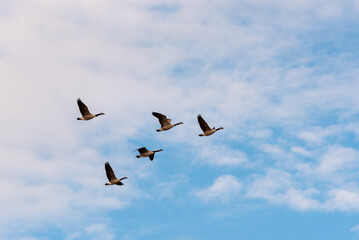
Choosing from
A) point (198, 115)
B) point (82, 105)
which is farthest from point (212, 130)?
point (82, 105)

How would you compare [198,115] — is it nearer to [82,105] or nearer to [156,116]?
[156,116]

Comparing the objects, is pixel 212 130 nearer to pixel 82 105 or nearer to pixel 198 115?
pixel 198 115

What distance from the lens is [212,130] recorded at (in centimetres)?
19800

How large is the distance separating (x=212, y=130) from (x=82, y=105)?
24.3 meters

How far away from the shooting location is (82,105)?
19900 centimetres

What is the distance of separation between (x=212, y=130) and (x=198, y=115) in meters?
4.52

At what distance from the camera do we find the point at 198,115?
7697 inches

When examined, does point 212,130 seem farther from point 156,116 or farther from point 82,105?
point 82,105

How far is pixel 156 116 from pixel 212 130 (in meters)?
10.7

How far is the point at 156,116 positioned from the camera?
200 meters

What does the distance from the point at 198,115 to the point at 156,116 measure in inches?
348
